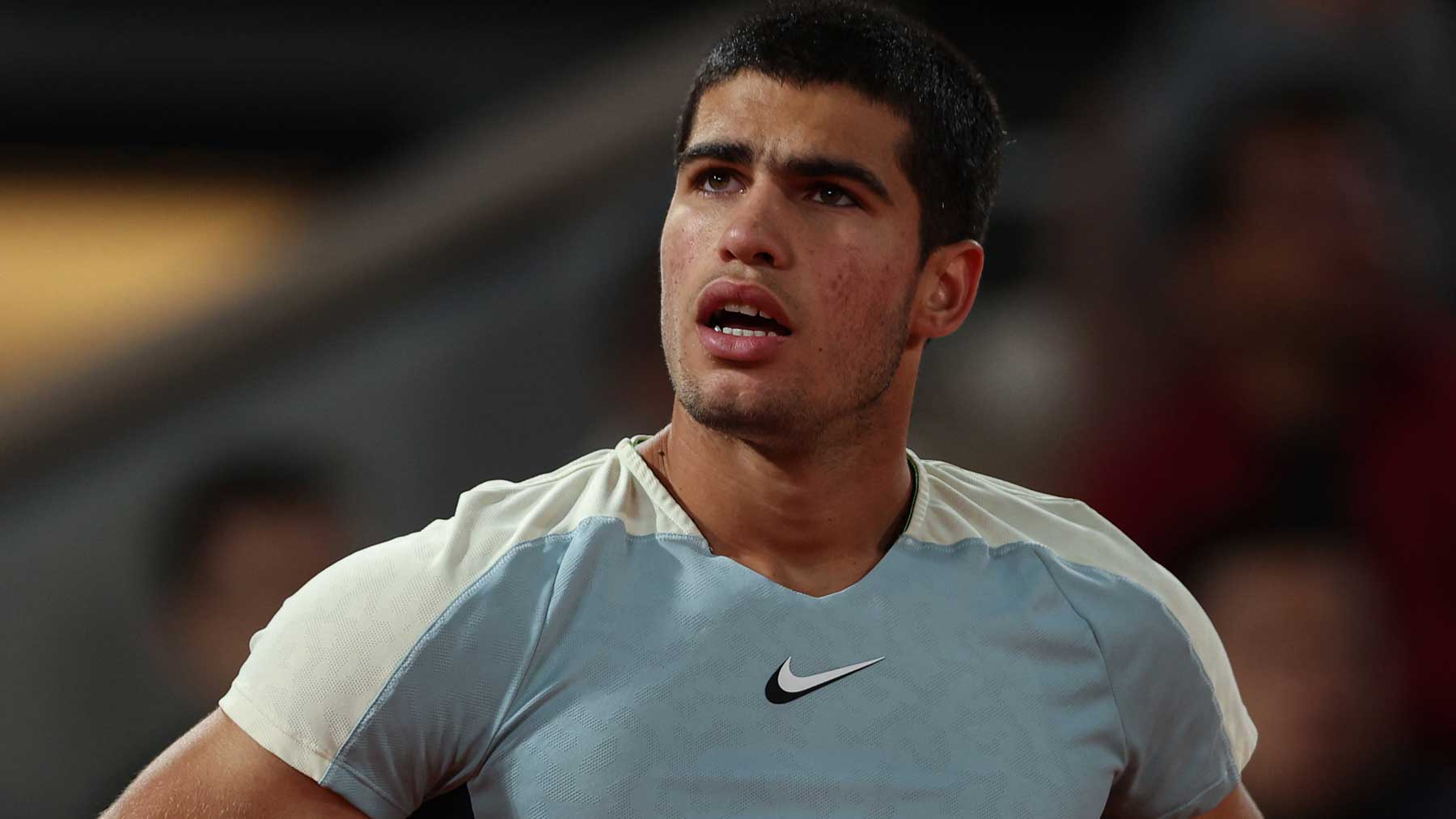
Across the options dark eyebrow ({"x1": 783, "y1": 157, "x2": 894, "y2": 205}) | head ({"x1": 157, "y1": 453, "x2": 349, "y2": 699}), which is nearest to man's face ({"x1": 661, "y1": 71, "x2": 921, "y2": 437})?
dark eyebrow ({"x1": 783, "y1": 157, "x2": 894, "y2": 205})

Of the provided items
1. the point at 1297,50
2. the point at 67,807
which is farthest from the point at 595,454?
the point at 1297,50

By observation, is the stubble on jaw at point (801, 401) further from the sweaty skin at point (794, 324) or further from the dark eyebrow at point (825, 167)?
the dark eyebrow at point (825, 167)

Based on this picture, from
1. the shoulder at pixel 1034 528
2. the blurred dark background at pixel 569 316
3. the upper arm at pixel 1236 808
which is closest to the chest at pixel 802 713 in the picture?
the shoulder at pixel 1034 528

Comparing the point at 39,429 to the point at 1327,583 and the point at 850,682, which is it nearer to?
the point at 850,682

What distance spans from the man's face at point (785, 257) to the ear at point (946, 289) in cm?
8

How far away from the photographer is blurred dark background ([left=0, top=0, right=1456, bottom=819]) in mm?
3189

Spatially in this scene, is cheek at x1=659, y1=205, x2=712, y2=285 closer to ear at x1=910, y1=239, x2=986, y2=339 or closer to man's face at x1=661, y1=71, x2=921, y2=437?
man's face at x1=661, y1=71, x2=921, y2=437

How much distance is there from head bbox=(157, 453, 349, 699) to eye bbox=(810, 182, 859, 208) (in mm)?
1862

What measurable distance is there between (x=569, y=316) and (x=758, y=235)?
76.7 inches

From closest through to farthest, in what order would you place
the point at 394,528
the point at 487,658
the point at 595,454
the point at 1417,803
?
the point at 487,658, the point at 595,454, the point at 1417,803, the point at 394,528

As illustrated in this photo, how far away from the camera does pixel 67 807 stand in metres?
3.15

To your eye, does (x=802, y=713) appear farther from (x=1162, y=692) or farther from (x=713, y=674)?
(x=1162, y=692)

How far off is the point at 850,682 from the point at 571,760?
0.32m

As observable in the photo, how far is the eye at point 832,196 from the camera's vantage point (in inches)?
70.1
